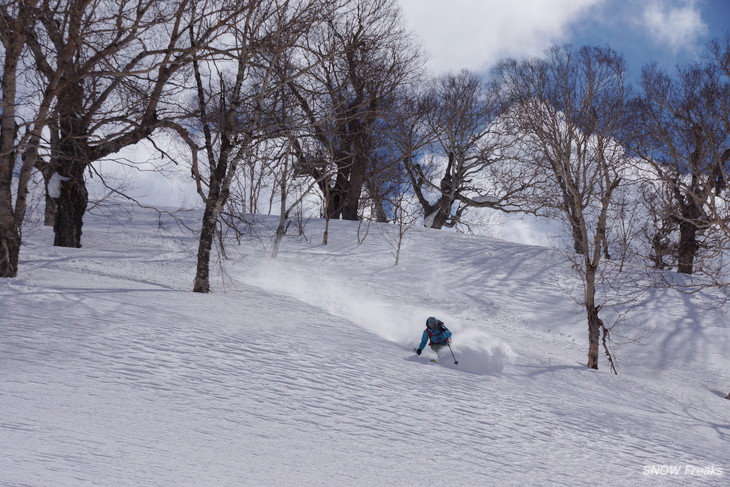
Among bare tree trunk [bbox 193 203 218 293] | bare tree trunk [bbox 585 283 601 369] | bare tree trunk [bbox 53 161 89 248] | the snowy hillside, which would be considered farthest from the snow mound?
bare tree trunk [bbox 53 161 89 248]

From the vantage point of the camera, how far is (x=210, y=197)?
32.0 feet

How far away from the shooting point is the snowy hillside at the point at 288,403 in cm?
288

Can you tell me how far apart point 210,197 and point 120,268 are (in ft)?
11.6

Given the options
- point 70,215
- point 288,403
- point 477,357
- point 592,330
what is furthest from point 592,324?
point 70,215

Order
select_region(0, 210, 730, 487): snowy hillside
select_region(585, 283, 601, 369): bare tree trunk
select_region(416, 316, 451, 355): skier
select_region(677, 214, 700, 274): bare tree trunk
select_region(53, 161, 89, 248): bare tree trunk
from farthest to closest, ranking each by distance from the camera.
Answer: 1. select_region(677, 214, 700, 274): bare tree trunk
2. select_region(53, 161, 89, 248): bare tree trunk
3. select_region(585, 283, 601, 369): bare tree trunk
4. select_region(416, 316, 451, 355): skier
5. select_region(0, 210, 730, 487): snowy hillside

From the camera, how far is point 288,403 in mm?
4082

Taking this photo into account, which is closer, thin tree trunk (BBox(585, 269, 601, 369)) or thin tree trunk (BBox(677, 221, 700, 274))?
thin tree trunk (BBox(585, 269, 601, 369))

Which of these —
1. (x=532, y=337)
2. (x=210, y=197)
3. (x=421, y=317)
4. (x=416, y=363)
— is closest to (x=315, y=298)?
(x=421, y=317)

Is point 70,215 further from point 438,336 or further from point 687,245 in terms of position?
point 687,245

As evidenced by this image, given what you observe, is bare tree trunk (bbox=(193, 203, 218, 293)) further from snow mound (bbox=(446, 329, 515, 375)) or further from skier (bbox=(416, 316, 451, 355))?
snow mound (bbox=(446, 329, 515, 375))

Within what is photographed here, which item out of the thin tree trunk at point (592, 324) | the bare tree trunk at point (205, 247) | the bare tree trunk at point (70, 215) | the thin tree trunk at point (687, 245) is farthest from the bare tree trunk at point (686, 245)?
the bare tree trunk at point (70, 215)

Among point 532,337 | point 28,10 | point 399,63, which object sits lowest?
point 532,337

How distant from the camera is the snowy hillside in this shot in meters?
2.88

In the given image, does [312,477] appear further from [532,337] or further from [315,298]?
[532,337]
